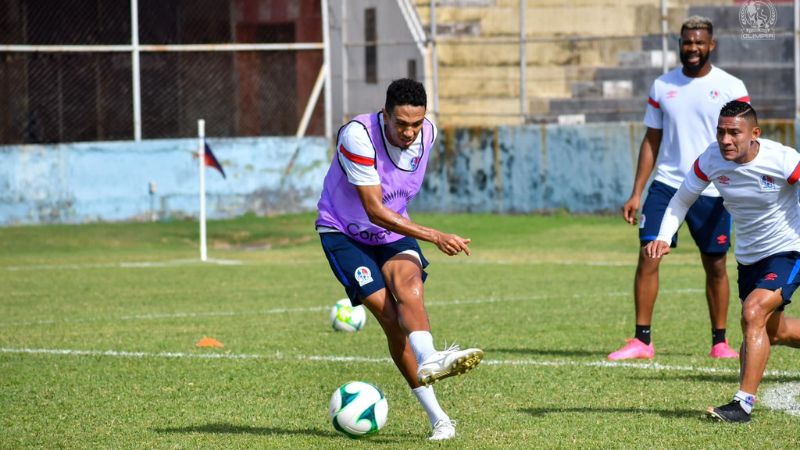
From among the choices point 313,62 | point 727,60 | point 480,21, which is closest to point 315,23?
point 313,62

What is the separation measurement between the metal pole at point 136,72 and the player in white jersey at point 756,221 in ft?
57.1

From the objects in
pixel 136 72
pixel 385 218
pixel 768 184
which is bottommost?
pixel 385 218

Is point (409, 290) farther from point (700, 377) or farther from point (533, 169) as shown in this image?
point (533, 169)

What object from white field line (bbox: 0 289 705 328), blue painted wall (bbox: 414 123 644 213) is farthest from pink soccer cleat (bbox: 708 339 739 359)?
blue painted wall (bbox: 414 123 644 213)

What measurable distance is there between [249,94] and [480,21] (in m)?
4.97

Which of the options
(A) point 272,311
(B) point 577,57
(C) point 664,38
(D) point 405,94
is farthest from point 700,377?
(B) point 577,57

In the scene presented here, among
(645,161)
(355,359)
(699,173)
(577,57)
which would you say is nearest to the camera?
Result: (699,173)

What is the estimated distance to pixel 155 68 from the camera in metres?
24.5

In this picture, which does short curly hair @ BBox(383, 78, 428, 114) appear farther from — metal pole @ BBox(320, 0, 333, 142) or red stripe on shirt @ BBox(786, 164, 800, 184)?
metal pole @ BBox(320, 0, 333, 142)

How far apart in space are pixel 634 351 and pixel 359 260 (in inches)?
131

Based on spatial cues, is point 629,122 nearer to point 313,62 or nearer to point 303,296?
point 313,62

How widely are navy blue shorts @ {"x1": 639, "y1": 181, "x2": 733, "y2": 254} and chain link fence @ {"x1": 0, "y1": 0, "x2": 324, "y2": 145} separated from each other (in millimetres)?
15687

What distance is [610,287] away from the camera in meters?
15.1

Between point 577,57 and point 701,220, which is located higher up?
point 577,57
